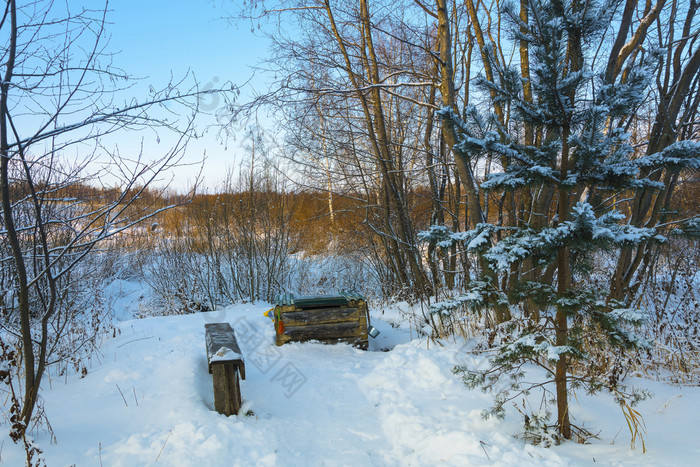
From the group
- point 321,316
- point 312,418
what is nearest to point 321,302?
point 321,316

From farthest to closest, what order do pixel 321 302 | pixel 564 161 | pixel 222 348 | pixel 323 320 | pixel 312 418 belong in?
pixel 321 302 < pixel 323 320 < pixel 312 418 < pixel 222 348 < pixel 564 161

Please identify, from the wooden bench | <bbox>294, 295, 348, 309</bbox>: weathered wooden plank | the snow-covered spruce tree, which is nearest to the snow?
the wooden bench

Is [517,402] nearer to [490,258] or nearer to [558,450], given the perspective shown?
[558,450]

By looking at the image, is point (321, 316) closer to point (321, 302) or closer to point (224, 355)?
point (321, 302)

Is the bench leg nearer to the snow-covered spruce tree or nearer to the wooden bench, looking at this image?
the wooden bench

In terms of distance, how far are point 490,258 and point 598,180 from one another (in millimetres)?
808

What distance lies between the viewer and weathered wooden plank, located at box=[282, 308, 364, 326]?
5.40m

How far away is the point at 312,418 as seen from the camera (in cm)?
360

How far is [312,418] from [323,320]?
1.89 metres

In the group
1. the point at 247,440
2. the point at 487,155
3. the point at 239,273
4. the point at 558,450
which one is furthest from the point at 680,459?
the point at 239,273

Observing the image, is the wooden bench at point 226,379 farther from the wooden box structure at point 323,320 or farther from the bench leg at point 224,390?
the wooden box structure at point 323,320

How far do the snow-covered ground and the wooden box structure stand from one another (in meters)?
0.53

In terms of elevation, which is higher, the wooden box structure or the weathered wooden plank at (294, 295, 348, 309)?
the weathered wooden plank at (294, 295, 348, 309)

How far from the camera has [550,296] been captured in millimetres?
2547
